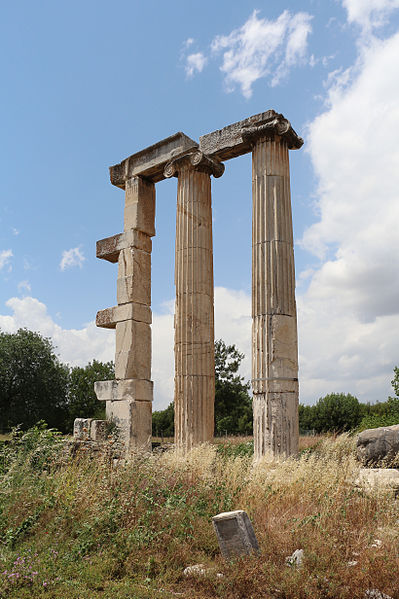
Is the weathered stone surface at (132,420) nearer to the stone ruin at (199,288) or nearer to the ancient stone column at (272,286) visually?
the stone ruin at (199,288)

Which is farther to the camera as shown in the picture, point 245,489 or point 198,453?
point 198,453

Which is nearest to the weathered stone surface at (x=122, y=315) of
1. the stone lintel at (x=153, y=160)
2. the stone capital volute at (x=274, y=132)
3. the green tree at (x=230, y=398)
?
the stone lintel at (x=153, y=160)

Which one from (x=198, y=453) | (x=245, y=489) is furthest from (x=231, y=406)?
(x=245, y=489)

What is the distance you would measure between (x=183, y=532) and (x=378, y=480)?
3464 mm

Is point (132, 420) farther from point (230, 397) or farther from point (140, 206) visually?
point (230, 397)

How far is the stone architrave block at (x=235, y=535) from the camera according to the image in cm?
607

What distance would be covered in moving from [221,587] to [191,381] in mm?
7243

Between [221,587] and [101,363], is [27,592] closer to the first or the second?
[221,587]

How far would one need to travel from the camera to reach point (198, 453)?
10906mm

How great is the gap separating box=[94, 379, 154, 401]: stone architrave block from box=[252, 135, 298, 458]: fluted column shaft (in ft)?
12.5

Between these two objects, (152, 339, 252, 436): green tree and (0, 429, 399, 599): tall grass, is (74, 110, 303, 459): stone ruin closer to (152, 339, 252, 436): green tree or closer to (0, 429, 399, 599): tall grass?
(0, 429, 399, 599): tall grass

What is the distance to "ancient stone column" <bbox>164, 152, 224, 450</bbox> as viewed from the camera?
12.5m

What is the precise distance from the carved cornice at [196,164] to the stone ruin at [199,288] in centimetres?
3

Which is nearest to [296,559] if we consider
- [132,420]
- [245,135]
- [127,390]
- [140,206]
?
[132,420]
